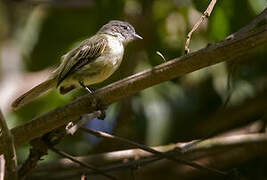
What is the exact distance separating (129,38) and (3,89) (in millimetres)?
1433

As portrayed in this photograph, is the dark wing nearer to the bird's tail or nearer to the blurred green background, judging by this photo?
the bird's tail

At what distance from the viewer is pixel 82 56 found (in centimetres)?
423

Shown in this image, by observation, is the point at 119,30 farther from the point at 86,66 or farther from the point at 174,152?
the point at 174,152

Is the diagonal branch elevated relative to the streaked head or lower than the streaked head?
lower

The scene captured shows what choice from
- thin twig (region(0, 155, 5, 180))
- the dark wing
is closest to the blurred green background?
the dark wing

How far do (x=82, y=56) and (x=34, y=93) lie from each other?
1.62ft

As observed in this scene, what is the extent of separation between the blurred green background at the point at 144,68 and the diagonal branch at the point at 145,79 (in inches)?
71.0

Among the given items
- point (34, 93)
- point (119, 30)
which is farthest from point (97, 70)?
point (119, 30)

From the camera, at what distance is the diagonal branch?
2584 mm

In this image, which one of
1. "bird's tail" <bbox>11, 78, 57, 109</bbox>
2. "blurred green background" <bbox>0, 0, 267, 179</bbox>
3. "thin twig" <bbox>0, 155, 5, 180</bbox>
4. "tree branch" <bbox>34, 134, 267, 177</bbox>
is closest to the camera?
"thin twig" <bbox>0, 155, 5, 180</bbox>

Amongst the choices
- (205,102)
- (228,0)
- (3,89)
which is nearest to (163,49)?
(205,102)

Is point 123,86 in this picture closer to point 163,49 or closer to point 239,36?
point 239,36

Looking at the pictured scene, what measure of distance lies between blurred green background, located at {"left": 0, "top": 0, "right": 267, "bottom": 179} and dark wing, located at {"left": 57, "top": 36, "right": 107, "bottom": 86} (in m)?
0.38

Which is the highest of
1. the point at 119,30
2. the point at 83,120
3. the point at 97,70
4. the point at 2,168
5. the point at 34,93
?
the point at 119,30
